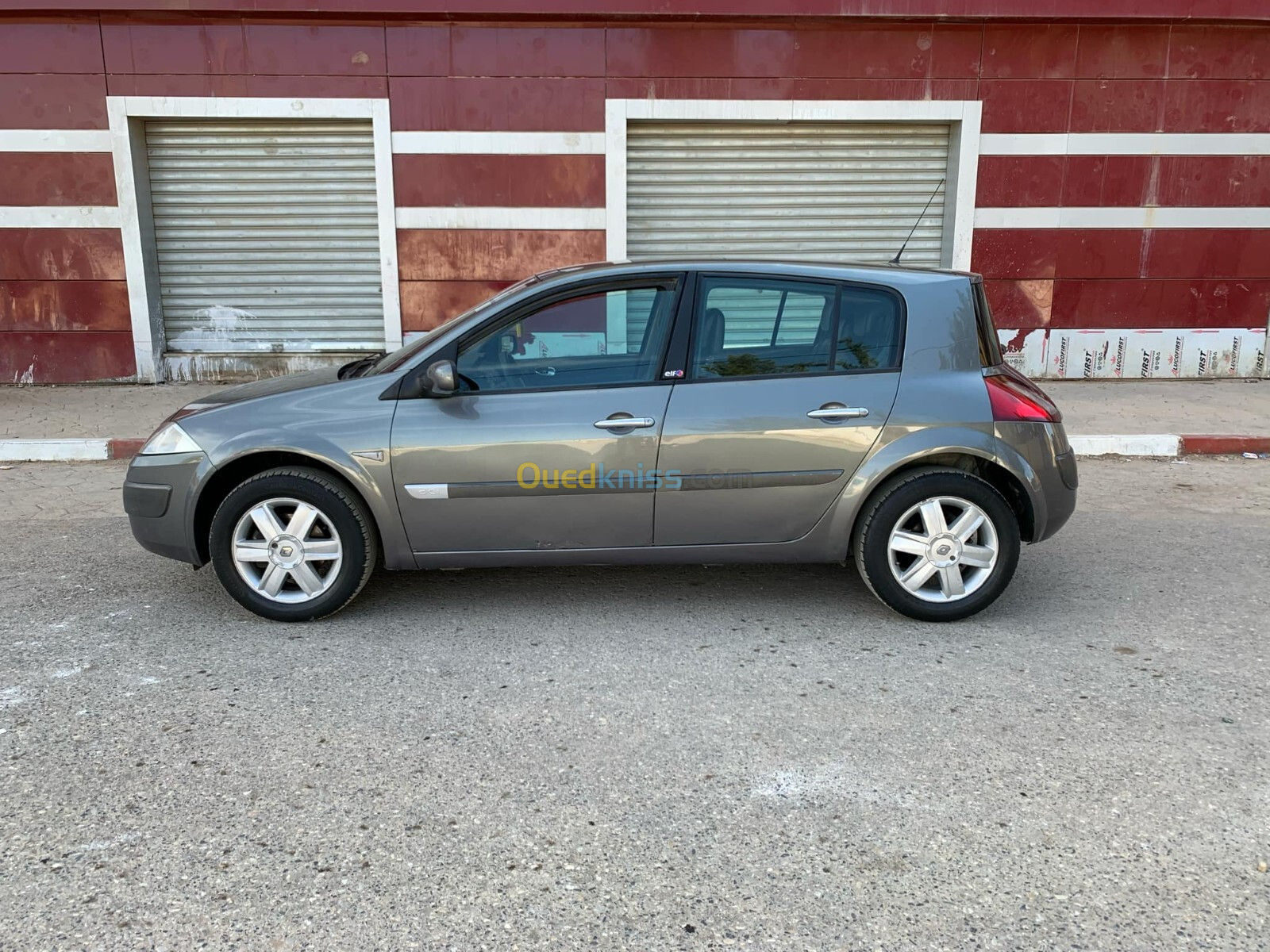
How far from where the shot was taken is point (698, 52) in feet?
33.1

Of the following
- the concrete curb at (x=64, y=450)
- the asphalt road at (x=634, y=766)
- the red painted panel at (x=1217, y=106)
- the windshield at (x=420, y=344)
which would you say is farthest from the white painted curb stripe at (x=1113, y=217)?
the concrete curb at (x=64, y=450)

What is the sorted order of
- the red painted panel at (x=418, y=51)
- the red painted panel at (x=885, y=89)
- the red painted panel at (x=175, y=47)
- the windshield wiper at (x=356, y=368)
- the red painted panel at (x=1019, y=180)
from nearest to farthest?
the windshield wiper at (x=356, y=368)
the red painted panel at (x=175, y=47)
the red painted panel at (x=418, y=51)
the red painted panel at (x=885, y=89)
the red painted panel at (x=1019, y=180)

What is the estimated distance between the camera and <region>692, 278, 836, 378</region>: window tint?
425cm

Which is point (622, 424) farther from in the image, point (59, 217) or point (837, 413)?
point (59, 217)

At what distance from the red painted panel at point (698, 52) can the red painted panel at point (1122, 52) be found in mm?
2581

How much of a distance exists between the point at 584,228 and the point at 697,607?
6.78m

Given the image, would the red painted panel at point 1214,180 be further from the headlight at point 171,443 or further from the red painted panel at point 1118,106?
the headlight at point 171,443

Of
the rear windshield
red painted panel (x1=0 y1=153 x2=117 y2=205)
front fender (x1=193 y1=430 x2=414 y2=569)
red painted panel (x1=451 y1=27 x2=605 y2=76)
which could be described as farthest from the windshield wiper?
red painted panel (x1=0 y1=153 x2=117 y2=205)

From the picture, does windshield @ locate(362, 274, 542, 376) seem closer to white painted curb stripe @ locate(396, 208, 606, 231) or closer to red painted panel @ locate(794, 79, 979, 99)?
white painted curb stripe @ locate(396, 208, 606, 231)

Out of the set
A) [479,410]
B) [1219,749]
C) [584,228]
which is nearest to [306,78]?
[584,228]

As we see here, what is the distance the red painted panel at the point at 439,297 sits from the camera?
1048cm

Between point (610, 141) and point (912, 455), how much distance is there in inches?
280

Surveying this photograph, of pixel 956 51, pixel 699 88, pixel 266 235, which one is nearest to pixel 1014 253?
pixel 956 51

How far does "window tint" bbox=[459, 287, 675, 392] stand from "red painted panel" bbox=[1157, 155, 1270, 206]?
28.8 feet
